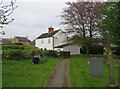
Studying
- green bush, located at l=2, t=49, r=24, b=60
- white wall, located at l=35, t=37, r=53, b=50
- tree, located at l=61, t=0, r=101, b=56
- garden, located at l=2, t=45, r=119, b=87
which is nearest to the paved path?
garden, located at l=2, t=45, r=119, b=87

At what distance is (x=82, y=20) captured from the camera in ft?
97.8

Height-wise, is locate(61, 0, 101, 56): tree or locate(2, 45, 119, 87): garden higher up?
locate(61, 0, 101, 56): tree

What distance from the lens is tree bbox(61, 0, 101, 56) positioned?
29062mm

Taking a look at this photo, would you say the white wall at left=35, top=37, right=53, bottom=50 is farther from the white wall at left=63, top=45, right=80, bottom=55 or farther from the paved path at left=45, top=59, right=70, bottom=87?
the paved path at left=45, top=59, right=70, bottom=87

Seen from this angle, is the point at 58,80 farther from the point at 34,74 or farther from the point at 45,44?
the point at 45,44

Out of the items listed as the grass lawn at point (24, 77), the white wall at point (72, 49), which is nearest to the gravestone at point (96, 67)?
the grass lawn at point (24, 77)

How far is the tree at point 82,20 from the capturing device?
29.1 m

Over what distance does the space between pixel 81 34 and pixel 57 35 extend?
13.8 meters

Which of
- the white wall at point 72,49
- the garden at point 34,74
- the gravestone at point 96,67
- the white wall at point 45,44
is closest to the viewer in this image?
the garden at point 34,74

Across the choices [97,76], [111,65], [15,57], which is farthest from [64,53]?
[111,65]

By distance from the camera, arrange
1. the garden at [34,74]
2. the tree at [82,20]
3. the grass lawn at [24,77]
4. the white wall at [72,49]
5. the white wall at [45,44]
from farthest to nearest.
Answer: the white wall at [45,44]
the white wall at [72,49]
the tree at [82,20]
the garden at [34,74]
the grass lawn at [24,77]

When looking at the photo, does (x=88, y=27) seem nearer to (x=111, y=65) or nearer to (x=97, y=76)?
(x=97, y=76)

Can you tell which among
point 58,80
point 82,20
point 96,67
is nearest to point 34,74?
point 58,80

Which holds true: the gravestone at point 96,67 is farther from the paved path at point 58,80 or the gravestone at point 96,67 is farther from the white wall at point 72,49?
the white wall at point 72,49
